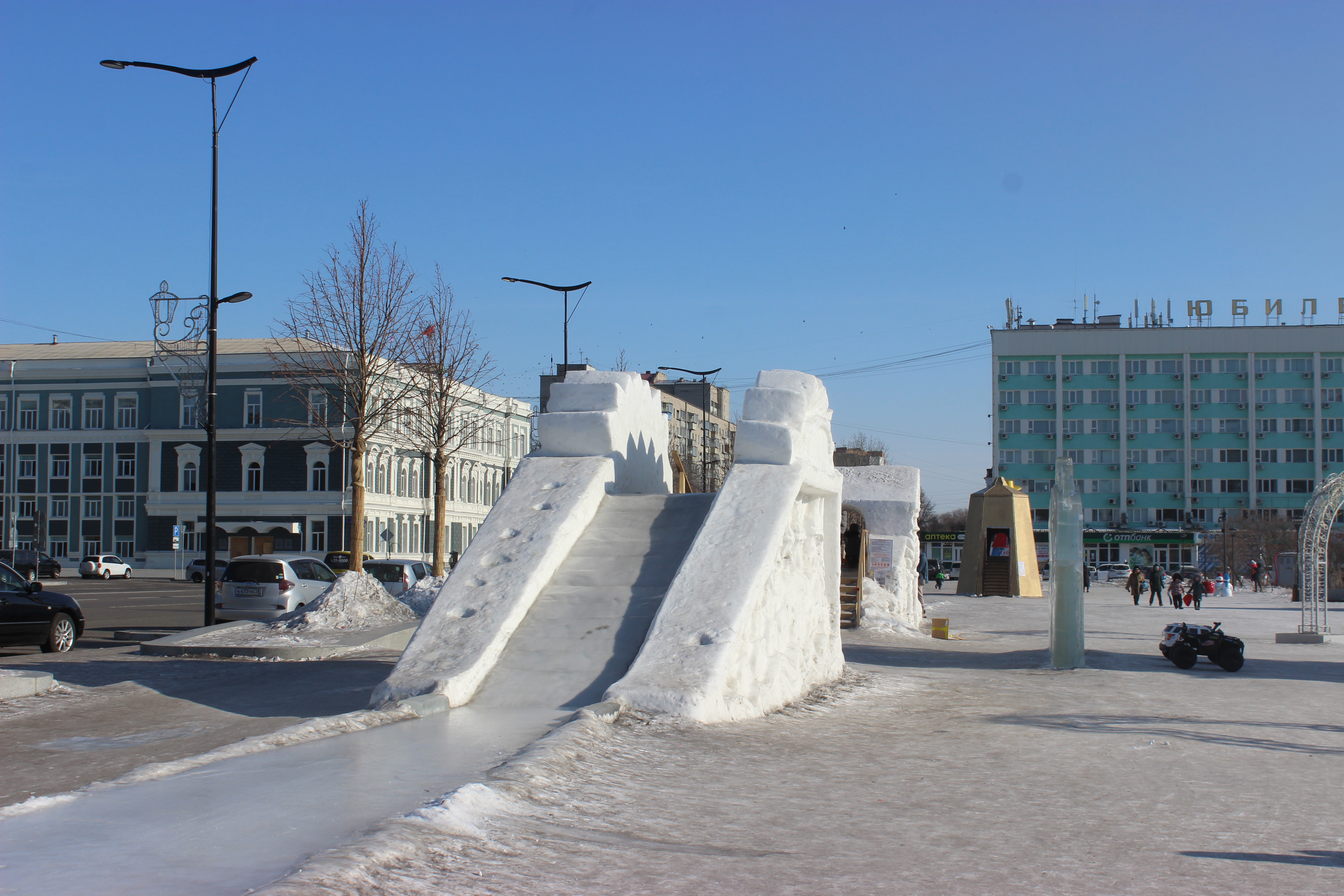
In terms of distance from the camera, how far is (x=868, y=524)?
93.4ft

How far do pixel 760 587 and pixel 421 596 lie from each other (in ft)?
39.1

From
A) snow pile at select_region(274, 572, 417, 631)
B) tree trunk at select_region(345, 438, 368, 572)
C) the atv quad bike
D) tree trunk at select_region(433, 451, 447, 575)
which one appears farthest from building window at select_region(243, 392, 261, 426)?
the atv quad bike

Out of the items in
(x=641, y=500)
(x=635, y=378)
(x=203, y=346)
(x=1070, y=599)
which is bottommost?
(x=1070, y=599)

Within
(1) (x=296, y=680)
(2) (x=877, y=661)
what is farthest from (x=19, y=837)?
(2) (x=877, y=661)

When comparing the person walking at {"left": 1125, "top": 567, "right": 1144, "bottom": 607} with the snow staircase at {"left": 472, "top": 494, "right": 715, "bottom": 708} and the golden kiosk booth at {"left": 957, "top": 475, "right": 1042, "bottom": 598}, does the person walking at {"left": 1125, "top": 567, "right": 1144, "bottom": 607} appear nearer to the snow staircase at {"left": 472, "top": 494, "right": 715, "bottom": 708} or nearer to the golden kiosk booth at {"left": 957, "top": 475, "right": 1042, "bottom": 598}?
the golden kiosk booth at {"left": 957, "top": 475, "right": 1042, "bottom": 598}

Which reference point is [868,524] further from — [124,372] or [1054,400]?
[1054,400]

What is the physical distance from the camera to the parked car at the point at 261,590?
21.1 m

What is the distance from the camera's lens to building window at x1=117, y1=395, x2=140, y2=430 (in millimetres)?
61312

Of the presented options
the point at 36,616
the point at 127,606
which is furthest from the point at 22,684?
the point at 127,606

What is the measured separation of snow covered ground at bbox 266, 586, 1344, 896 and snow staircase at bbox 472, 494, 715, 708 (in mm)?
1206

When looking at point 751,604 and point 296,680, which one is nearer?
point 751,604

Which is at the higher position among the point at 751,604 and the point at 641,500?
the point at 641,500

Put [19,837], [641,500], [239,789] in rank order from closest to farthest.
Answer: [19,837]
[239,789]
[641,500]

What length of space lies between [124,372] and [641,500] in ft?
187
